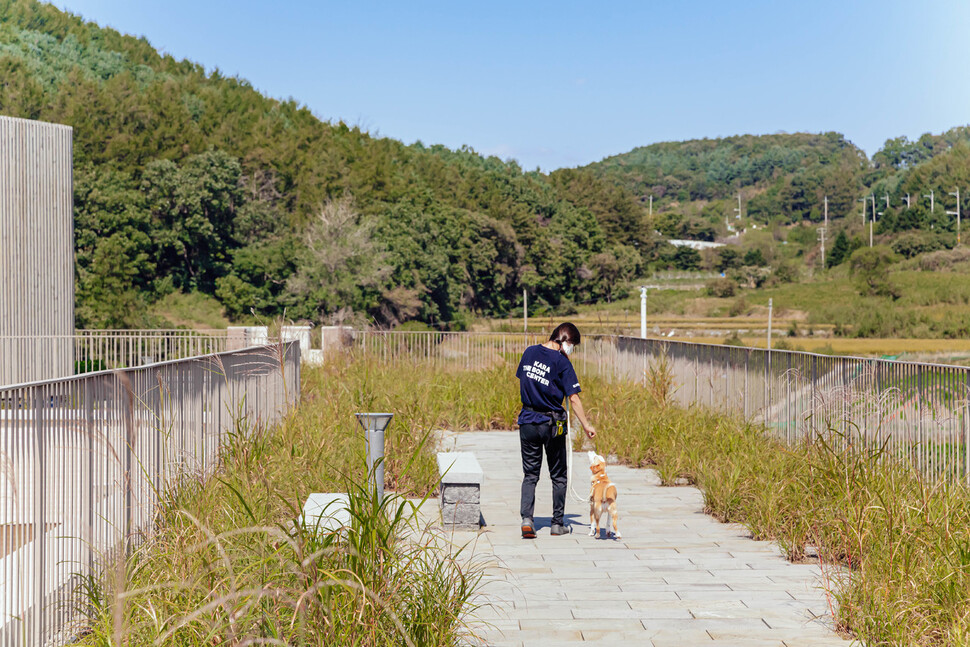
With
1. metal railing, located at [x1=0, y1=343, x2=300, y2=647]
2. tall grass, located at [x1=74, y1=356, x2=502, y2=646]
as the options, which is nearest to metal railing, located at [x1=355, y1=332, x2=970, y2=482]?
tall grass, located at [x1=74, y1=356, x2=502, y2=646]

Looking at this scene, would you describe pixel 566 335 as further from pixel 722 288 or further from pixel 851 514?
pixel 722 288

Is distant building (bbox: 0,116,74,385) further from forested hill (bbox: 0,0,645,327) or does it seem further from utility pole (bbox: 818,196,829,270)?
utility pole (bbox: 818,196,829,270)

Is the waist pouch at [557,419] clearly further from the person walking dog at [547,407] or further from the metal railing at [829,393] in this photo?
the metal railing at [829,393]

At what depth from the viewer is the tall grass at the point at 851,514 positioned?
516 centimetres

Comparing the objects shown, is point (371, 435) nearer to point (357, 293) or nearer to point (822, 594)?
point (822, 594)

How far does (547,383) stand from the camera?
26.3 feet

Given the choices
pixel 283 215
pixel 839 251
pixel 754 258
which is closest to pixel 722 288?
pixel 839 251

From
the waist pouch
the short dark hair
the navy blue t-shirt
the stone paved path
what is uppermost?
the short dark hair

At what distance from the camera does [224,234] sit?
218 feet

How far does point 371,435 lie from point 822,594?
120 inches

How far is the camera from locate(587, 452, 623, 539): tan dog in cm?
801

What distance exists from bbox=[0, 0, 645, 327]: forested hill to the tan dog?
140 feet

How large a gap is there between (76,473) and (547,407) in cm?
393

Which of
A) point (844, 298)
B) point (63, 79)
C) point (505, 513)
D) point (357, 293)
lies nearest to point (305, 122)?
point (63, 79)
